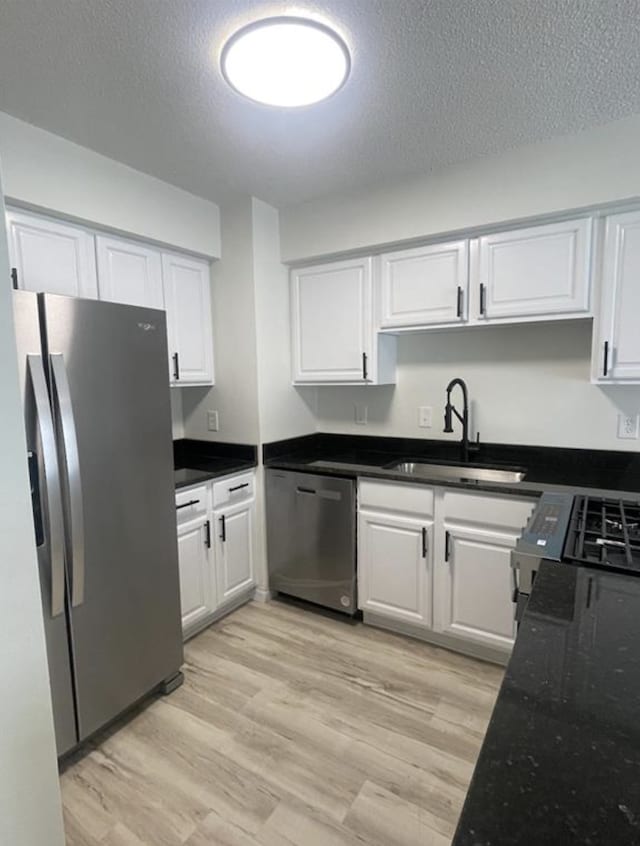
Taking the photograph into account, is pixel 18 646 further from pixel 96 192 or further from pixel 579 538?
pixel 96 192

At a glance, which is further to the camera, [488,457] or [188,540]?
[488,457]

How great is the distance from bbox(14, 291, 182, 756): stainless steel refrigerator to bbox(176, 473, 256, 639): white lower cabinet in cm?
29

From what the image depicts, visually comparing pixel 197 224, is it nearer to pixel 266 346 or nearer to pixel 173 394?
pixel 266 346

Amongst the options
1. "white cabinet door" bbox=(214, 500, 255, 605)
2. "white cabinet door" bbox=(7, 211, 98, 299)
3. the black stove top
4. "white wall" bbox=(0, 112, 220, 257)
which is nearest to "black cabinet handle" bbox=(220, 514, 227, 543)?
"white cabinet door" bbox=(214, 500, 255, 605)

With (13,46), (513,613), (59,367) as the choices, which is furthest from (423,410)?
(13,46)

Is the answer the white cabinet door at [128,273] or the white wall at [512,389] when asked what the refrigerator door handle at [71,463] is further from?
the white wall at [512,389]

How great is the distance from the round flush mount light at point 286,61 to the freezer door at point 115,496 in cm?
90

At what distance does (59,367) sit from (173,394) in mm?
1493

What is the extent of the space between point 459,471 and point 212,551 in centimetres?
151

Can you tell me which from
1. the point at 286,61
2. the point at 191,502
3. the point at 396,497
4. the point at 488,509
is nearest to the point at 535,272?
the point at 488,509

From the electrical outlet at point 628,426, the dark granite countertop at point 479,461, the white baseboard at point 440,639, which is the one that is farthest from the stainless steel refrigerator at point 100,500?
the electrical outlet at point 628,426

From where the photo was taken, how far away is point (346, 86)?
160 centimetres

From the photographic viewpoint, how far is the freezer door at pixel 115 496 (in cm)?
155

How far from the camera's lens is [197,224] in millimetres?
2580
